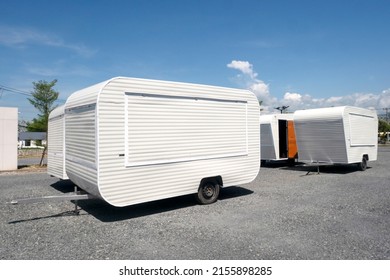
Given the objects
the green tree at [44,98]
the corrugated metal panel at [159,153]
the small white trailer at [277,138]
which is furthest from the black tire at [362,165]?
the green tree at [44,98]

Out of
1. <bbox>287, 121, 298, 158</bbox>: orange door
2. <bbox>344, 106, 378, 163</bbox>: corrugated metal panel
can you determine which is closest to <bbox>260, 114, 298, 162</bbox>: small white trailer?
<bbox>287, 121, 298, 158</bbox>: orange door

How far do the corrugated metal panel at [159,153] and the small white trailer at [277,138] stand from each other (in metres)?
7.94

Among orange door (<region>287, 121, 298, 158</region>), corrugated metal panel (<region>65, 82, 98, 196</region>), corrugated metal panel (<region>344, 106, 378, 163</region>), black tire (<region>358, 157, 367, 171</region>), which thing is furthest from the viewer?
orange door (<region>287, 121, 298, 158</region>)

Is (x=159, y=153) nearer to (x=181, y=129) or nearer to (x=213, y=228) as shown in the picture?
(x=181, y=129)

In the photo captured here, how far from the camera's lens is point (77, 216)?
6.99m

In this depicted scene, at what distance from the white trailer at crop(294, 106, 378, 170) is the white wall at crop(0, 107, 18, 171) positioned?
15.7 metres

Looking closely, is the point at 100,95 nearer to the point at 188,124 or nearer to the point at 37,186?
the point at 188,124

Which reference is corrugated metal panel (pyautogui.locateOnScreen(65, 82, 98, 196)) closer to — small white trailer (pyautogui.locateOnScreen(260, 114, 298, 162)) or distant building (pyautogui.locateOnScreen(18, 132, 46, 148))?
small white trailer (pyautogui.locateOnScreen(260, 114, 298, 162))

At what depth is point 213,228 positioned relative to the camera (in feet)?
19.7

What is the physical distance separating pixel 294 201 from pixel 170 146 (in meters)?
4.04

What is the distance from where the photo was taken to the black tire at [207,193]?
7.87 m

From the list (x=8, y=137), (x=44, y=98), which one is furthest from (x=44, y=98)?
(x=8, y=137)

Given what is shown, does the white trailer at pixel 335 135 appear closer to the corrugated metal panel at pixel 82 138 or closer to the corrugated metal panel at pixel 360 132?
the corrugated metal panel at pixel 360 132

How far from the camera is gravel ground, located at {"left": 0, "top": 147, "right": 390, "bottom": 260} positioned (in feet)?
15.8
